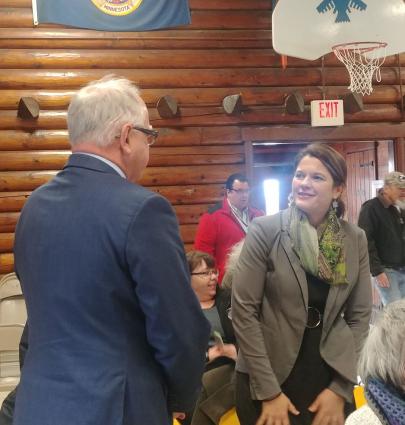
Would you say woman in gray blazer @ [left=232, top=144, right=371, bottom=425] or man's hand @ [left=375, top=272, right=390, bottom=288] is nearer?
woman in gray blazer @ [left=232, top=144, right=371, bottom=425]

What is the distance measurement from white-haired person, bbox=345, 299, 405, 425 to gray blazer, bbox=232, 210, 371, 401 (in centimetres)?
51

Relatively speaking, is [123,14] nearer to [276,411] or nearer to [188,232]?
[188,232]

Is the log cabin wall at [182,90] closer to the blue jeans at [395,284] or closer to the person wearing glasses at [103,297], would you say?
the blue jeans at [395,284]

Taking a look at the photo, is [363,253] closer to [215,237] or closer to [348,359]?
[348,359]

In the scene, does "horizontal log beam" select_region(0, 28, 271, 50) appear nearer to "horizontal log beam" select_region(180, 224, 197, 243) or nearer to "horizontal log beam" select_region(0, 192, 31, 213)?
"horizontal log beam" select_region(0, 192, 31, 213)

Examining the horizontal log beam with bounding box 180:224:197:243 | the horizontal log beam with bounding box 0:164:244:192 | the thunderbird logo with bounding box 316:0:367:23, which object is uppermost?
the thunderbird logo with bounding box 316:0:367:23

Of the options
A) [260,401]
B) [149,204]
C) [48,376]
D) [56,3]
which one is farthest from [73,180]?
[56,3]

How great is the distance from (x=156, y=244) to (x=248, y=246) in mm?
670

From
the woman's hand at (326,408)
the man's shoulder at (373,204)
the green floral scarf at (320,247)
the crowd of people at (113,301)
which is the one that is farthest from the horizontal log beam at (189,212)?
the crowd of people at (113,301)

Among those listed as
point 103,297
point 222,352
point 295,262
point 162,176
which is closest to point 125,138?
point 103,297

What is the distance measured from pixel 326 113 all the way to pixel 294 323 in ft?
14.5

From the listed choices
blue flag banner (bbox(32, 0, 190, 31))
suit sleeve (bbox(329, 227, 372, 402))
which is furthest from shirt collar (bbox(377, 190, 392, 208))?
suit sleeve (bbox(329, 227, 372, 402))

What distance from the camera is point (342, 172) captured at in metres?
1.91

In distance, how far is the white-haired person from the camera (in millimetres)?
1175
